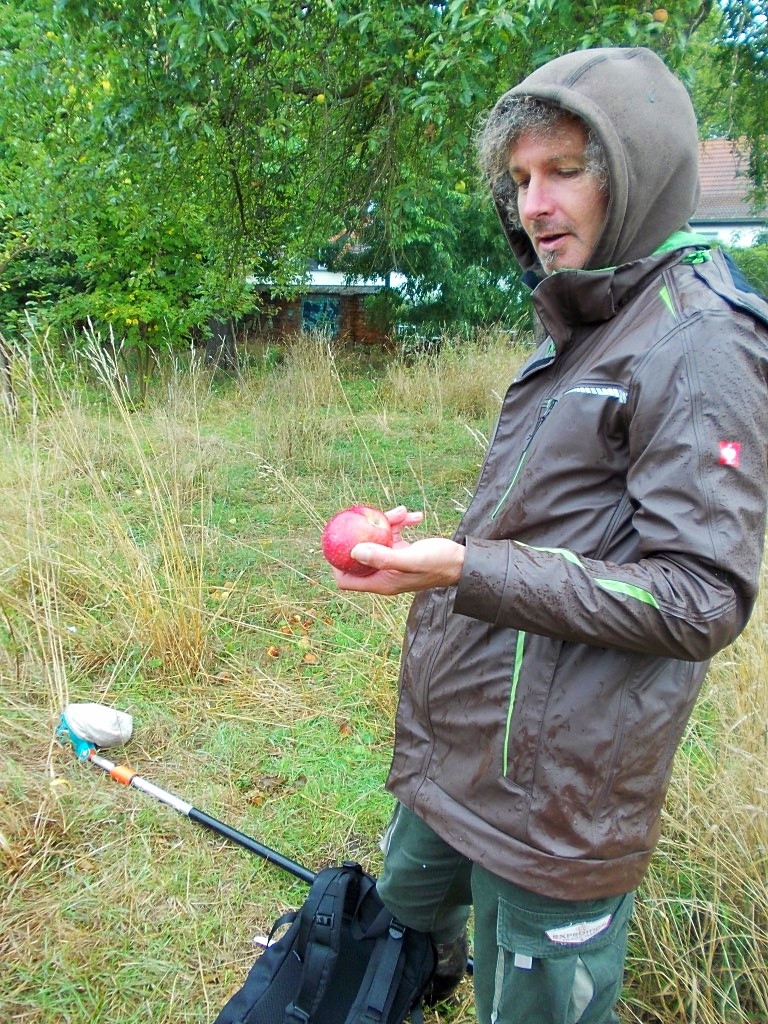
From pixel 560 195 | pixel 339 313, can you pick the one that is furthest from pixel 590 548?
pixel 339 313

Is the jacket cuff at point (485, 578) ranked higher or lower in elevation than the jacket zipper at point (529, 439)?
lower

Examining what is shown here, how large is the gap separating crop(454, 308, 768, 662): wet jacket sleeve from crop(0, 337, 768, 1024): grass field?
1.12 m

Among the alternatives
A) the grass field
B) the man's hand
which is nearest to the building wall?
the grass field

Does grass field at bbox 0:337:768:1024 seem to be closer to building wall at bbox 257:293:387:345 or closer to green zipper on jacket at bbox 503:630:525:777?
green zipper on jacket at bbox 503:630:525:777

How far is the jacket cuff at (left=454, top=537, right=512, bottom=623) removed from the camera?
41.9 inches

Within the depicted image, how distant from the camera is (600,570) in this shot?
1.04 metres

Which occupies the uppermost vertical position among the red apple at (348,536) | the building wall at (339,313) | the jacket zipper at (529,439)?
the jacket zipper at (529,439)

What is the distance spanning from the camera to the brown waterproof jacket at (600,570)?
1.00 metres

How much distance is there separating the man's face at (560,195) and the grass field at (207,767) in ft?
4.64

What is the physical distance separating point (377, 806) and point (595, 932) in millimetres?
1625

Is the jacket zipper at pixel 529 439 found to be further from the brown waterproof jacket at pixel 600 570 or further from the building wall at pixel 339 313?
the building wall at pixel 339 313

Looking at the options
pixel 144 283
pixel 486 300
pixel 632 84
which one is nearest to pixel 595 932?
pixel 632 84

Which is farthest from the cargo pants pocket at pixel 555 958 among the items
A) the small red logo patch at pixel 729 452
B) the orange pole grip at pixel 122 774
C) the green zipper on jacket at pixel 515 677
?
the orange pole grip at pixel 122 774

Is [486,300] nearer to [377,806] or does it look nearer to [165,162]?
[165,162]
